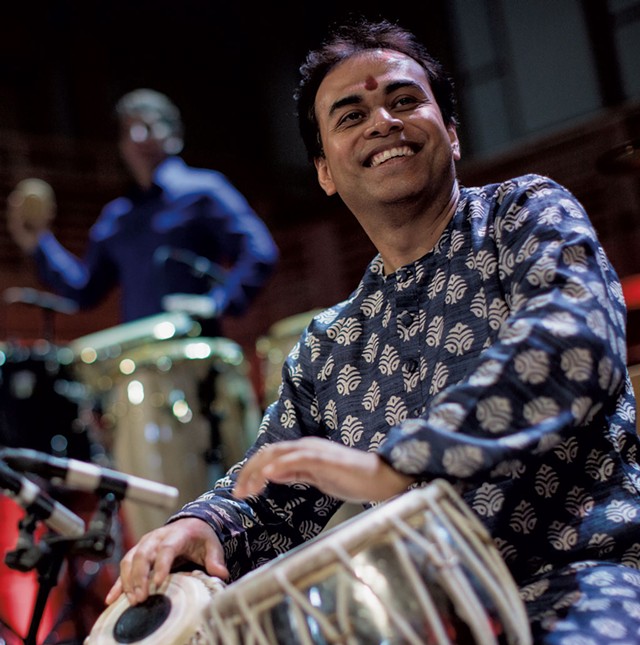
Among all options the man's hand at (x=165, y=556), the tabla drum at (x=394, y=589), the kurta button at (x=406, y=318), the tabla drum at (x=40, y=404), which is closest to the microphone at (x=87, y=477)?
the man's hand at (x=165, y=556)

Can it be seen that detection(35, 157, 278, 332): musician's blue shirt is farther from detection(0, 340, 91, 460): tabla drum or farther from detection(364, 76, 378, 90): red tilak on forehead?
detection(364, 76, 378, 90): red tilak on forehead

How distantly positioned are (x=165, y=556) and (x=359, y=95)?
1.04m

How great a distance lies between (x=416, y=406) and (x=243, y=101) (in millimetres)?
9551

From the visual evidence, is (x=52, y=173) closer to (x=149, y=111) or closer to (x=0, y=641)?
(x=149, y=111)

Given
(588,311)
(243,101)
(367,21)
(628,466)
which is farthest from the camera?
(243,101)

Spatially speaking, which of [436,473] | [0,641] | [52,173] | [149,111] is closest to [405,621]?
[436,473]

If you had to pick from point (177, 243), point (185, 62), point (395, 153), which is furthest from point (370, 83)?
point (185, 62)

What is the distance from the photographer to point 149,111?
15.4 ft

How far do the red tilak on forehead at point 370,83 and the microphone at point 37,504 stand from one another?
3.95 ft

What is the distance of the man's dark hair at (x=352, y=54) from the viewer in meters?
2.07

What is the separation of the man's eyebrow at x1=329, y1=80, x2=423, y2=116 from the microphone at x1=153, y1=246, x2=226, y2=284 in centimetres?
209

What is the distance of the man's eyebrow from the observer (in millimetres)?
1942

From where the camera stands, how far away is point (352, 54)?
2.04 meters

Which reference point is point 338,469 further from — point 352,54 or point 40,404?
point 40,404
